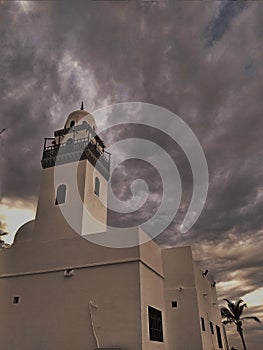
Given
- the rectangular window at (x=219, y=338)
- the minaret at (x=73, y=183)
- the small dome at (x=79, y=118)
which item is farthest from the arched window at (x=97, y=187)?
the rectangular window at (x=219, y=338)

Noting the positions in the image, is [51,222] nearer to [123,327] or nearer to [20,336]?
[20,336]

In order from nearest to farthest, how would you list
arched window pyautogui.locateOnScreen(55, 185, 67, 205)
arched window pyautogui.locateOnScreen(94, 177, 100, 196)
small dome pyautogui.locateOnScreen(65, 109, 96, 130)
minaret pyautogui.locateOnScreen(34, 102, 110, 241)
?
minaret pyautogui.locateOnScreen(34, 102, 110, 241) < arched window pyautogui.locateOnScreen(55, 185, 67, 205) < arched window pyautogui.locateOnScreen(94, 177, 100, 196) < small dome pyautogui.locateOnScreen(65, 109, 96, 130)

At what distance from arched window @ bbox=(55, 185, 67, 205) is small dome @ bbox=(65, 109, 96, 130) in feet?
17.7

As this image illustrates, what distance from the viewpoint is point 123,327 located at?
1392 centimetres

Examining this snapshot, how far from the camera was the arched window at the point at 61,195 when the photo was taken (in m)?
20.0

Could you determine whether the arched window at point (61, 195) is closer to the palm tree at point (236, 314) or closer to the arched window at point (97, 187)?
the arched window at point (97, 187)

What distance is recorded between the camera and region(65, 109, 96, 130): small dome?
77.8 ft

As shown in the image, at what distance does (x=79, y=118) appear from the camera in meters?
23.8

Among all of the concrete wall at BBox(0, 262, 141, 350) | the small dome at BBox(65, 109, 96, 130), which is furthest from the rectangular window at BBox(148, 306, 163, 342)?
the small dome at BBox(65, 109, 96, 130)

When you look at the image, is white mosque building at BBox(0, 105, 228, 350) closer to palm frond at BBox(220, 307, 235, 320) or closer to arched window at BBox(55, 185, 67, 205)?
arched window at BBox(55, 185, 67, 205)

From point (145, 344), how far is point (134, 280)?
2.61 metres

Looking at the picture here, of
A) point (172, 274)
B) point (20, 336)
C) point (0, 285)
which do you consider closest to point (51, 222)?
point (0, 285)

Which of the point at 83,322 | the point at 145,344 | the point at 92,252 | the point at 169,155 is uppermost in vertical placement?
the point at 169,155

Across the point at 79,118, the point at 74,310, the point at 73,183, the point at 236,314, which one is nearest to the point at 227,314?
the point at 236,314
